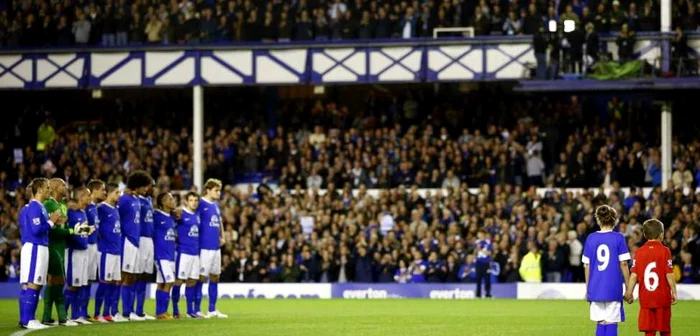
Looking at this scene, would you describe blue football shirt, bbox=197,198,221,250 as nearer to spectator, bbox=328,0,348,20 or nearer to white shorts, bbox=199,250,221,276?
white shorts, bbox=199,250,221,276

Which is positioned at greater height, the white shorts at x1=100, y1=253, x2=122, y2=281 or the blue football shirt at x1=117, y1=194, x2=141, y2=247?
the blue football shirt at x1=117, y1=194, x2=141, y2=247

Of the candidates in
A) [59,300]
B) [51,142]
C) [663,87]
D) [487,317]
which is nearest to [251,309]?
[487,317]

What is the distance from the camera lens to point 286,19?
123 ft

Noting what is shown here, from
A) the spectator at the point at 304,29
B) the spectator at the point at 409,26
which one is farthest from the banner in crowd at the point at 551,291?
the spectator at the point at 304,29

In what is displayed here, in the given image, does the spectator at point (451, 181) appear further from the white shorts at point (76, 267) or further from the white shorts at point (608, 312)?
the white shorts at point (608, 312)

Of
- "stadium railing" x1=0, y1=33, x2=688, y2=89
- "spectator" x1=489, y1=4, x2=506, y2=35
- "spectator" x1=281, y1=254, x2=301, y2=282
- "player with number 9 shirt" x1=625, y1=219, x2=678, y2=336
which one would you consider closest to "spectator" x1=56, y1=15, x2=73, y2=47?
"stadium railing" x1=0, y1=33, x2=688, y2=89

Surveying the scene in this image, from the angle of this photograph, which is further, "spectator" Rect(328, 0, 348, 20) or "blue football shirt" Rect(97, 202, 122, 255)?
"spectator" Rect(328, 0, 348, 20)

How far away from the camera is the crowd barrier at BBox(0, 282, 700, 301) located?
30500 mm

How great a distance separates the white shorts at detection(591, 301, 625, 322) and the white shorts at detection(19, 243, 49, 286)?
7741 mm

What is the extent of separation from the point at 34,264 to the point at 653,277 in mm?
8368

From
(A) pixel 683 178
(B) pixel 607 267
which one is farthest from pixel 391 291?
(B) pixel 607 267

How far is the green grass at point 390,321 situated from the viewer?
59.6ft

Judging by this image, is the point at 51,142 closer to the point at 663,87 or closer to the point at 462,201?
the point at 462,201

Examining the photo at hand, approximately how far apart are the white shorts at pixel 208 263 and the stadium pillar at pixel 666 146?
1553cm
